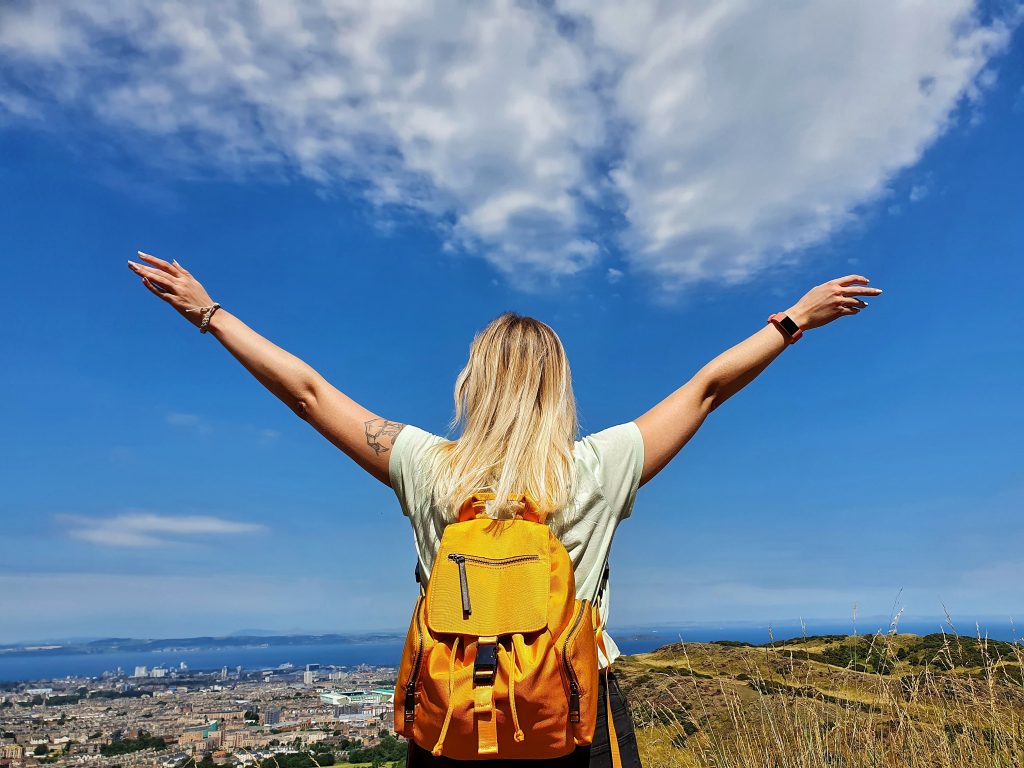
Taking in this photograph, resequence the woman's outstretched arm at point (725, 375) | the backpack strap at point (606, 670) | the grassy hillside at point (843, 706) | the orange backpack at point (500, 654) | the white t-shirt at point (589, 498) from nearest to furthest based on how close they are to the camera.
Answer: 1. the orange backpack at point (500, 654)
2. the backpack strap at point (606, 670)
3. the white t-shirt at point (589, 498)
4. the woman's outstretched arm at point (725, 375)
5. the grassy hillside at point (843, 706)

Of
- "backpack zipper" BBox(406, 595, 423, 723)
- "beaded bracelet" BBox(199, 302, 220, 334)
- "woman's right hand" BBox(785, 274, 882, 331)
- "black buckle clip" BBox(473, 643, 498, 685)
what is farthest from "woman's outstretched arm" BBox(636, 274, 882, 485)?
"beaded bracelet" BBox(199, 302, 220, 334)

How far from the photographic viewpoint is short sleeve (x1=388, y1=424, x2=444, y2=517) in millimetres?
2250

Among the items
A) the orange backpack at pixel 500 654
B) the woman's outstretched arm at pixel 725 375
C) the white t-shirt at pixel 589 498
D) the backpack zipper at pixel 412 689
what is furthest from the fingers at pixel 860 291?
the backpack zipper at pixel 412 689

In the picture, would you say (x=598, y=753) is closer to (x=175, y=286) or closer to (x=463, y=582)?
(x=463, y=582)

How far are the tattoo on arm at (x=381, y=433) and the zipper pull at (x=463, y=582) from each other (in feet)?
1.63

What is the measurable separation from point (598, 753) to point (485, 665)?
1.42 feet

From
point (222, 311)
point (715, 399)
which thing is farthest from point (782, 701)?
point (222, 311)

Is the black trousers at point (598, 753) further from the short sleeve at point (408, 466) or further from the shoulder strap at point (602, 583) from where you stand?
the short sleeve at point (408, 466)

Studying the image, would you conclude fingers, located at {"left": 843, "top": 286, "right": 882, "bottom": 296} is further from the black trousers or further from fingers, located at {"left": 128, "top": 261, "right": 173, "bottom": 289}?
fingers, located at {"left": 128, "top": 261, "right": 173, "bottom": 289}

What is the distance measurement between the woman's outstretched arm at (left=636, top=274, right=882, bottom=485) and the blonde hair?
25cm

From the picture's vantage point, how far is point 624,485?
217 centimetres

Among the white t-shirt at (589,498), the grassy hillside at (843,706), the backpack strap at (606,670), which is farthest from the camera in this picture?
the grassy hillside at (843,706)

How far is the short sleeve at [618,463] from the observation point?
214 centimetres

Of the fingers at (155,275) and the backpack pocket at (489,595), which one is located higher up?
the fingers at (155,275)
